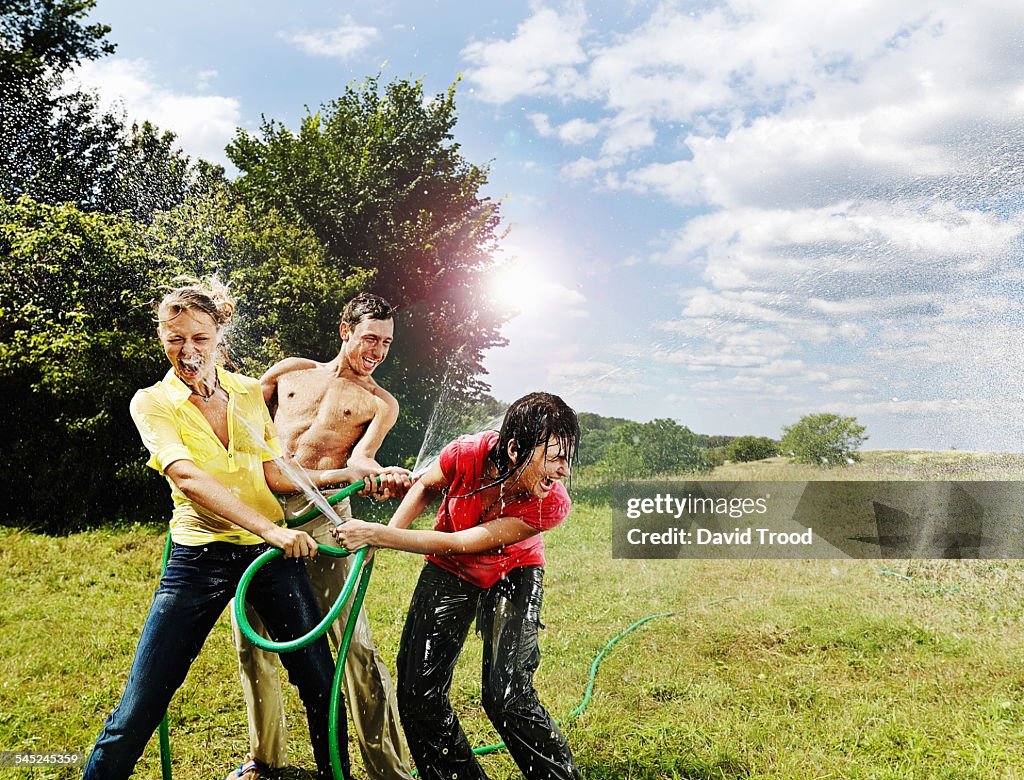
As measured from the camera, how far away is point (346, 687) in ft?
10.2

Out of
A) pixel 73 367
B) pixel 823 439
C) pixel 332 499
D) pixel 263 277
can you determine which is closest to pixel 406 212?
pixel 263 277

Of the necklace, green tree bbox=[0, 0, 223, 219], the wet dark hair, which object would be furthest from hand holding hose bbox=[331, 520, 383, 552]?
green tree bbox=[0, 0, 223, 219]

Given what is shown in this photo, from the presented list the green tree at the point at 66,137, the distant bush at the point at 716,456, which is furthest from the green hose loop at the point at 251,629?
the green tree at the point at 66,137

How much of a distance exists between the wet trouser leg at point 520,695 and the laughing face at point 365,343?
3.86ft

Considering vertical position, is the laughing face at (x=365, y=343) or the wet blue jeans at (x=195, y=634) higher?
the laughing face at (x=365, y=343)

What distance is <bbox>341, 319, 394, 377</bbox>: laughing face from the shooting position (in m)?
3.33

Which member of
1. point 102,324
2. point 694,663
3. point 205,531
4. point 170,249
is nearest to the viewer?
point 205,531

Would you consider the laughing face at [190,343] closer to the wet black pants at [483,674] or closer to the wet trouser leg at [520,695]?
the wet black pants at [483,674]

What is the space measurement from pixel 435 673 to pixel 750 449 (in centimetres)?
816

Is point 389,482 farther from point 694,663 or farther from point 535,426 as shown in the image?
point 694,663

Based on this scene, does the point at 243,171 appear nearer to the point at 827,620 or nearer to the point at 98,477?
the point at 98,477

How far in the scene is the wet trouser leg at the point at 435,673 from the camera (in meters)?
2.65

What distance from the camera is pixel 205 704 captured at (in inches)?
175

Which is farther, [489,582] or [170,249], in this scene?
[170,249]
